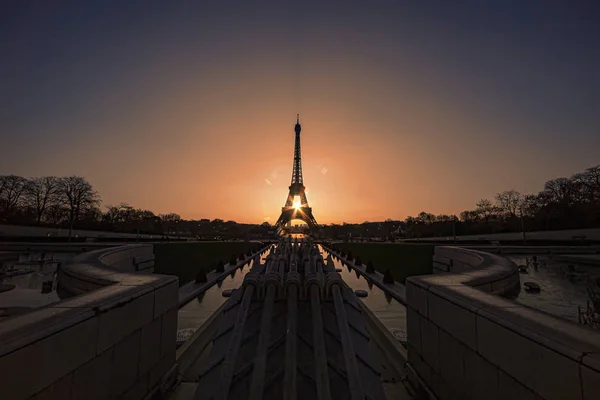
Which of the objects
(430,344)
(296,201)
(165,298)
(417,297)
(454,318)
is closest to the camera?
(454,318)

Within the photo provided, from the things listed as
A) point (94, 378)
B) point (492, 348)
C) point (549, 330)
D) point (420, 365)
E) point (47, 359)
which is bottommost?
point (420, 365)

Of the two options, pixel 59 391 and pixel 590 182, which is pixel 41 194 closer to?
pixel 59 391

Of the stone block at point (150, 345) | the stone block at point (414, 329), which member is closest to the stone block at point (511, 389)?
the stone block at point (414, 329)

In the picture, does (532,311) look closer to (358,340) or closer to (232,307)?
(358,340)

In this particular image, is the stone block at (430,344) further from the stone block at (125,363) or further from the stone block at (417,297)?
the stone block at (125,363)

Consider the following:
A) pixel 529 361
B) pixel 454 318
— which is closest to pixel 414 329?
pixel 454 318

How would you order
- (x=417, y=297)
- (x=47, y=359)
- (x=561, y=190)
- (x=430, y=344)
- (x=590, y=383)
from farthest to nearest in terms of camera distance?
(x=561, y=190)
(x=417, y=297)
(x=430, y=344)
(x=47, y=359)
(x=590, y=383)
